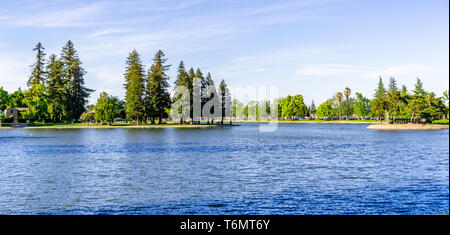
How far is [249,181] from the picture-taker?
2541 cm

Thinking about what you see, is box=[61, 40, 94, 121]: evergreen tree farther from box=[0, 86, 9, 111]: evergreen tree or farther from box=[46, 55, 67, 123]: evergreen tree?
box=[0, 86, 9, 111]: evergreen tree

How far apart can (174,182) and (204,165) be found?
28.0 ft

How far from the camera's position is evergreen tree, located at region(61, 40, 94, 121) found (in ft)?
356

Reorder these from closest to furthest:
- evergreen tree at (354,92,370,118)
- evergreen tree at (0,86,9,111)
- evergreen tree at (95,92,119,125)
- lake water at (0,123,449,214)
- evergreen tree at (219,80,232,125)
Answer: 1. lake water at (0,123,449,214)
2. evergreen tree at (95,92,119,125)
3. evergreen tree at (0,86,9,111)
4. evergreen tree at (219,80,232,125)
5. evergreen tree at (354,92,370,118)

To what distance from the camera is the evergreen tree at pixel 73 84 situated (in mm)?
108625

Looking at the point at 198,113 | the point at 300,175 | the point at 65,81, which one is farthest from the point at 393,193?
the point at 65,81

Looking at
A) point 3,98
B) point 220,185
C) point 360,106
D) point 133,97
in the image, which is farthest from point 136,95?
point 360,106

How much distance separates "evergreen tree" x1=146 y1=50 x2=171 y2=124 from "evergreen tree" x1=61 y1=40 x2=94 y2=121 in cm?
2159

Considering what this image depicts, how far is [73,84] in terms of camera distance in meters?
110

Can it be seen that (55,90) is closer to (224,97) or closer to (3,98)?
(3,98)

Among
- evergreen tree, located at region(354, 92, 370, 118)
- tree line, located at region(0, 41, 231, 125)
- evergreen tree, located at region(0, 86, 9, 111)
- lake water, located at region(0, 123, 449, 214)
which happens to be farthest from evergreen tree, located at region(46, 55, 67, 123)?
evergreen tree, located at region(354, 92, 370, 118)

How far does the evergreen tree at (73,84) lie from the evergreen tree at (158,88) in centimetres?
2159

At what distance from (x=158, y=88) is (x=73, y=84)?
84.9 ft
